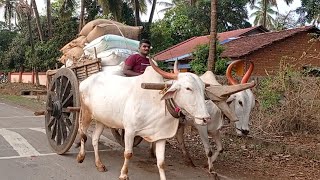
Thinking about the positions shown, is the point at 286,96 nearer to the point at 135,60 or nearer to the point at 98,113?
the point at 135,60

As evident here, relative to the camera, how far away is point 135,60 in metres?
6.28

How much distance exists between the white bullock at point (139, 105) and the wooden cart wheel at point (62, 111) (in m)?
0.30

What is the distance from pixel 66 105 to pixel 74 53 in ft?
4.68

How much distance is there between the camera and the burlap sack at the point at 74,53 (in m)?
7.89

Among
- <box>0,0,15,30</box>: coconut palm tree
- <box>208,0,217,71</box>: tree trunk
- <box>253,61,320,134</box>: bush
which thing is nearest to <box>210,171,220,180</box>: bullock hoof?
<box>253,61,320,134</box>: bush

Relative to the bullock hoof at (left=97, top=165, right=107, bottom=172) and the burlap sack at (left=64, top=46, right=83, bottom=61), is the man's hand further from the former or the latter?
the burlap sack at (left=64, top=46, right=83, bottom=61)

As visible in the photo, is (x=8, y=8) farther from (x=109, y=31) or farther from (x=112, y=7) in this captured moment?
(x=109, y=31)

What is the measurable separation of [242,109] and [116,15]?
21.5m

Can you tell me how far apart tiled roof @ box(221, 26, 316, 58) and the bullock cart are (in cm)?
1403

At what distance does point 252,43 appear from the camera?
72.2 feet

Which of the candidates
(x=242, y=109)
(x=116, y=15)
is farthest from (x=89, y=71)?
(x=116, y=15)

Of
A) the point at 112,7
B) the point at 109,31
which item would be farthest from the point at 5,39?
the point at 109,31

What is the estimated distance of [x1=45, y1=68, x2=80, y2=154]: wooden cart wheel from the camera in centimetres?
662

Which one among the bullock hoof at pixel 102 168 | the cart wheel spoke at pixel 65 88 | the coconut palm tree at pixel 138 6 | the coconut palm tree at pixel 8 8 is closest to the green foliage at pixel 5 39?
the coconut palm tree at pixel 8 8
